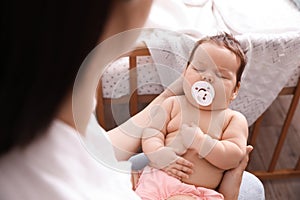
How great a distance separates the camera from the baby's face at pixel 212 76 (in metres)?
0.84

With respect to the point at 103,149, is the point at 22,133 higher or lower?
higher

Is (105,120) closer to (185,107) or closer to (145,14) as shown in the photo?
(185,107)

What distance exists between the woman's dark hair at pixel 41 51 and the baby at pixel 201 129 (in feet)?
1.78

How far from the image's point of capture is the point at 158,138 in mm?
855

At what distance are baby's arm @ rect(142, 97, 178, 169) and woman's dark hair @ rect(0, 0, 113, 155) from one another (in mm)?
543

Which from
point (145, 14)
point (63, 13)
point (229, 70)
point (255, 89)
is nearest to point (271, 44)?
point (255, 89)

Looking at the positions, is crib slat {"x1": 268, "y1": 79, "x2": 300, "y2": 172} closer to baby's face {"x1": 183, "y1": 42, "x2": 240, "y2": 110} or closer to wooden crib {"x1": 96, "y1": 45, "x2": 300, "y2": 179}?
wooden crib {"x1": 96, "y1": 45, "x2": 300, "y2": 179}

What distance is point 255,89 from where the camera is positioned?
129 cm

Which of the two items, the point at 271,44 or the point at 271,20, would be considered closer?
the point at 271,44

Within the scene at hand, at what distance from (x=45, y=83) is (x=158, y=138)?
0.58 m

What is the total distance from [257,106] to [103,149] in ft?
2.90

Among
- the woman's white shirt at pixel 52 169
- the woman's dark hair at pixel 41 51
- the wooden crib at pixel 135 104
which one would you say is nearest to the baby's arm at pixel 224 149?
the wooden crib at pixel 135 104

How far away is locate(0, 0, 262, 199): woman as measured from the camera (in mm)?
266

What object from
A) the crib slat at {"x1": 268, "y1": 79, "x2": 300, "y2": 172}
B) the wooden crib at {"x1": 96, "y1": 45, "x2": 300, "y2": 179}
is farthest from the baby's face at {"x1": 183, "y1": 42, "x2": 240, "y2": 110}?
the crib slat at {"x1": 268, "y1": 79, "x2": 300, "y2": 172}
